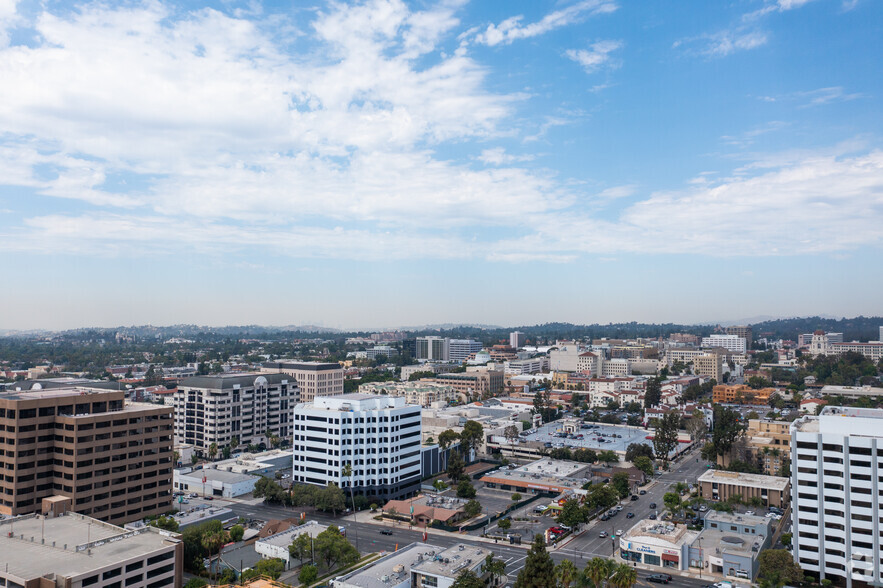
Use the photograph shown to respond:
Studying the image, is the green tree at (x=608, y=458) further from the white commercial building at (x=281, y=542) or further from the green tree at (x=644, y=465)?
the white commercial building at (x=281, y=542)

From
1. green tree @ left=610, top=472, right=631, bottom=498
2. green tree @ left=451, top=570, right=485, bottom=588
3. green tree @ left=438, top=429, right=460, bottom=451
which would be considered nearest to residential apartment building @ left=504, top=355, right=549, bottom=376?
green tree @ left=438, top=429, right=460, bottom=451

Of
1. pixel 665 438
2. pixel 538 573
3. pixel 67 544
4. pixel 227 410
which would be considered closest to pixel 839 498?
pixel 538 573

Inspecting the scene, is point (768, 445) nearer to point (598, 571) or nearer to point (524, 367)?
point (598, 571)

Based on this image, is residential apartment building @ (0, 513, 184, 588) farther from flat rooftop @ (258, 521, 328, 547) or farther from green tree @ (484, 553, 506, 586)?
green tree @ (484, 553, 506, 586)

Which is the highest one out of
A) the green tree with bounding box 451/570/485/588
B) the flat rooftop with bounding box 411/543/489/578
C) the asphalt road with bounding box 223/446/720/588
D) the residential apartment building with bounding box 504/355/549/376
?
the residential apartment building with bounding box 504/355/549/376

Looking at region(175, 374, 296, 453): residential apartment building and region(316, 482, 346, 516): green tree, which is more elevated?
region(175, 374, 296, 453): residential apartment building

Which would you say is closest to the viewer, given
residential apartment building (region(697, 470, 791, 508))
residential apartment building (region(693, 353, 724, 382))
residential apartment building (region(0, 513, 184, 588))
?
residential apartment building (region(0, 513, 184, 588))

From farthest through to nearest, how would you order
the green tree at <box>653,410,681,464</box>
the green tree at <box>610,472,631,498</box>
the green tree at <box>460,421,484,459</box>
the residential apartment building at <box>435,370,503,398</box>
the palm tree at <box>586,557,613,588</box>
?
1. the residential apartment building at <box>435,370,503,398</box>
2. the green tree at <box>460,421,484,459</box>
3. the green tree at <box>653,410,681,464</box>
4. the green tree at <box>610,472,631,498</box>
5. the palm tree at <box>586,557,613,588</box>
